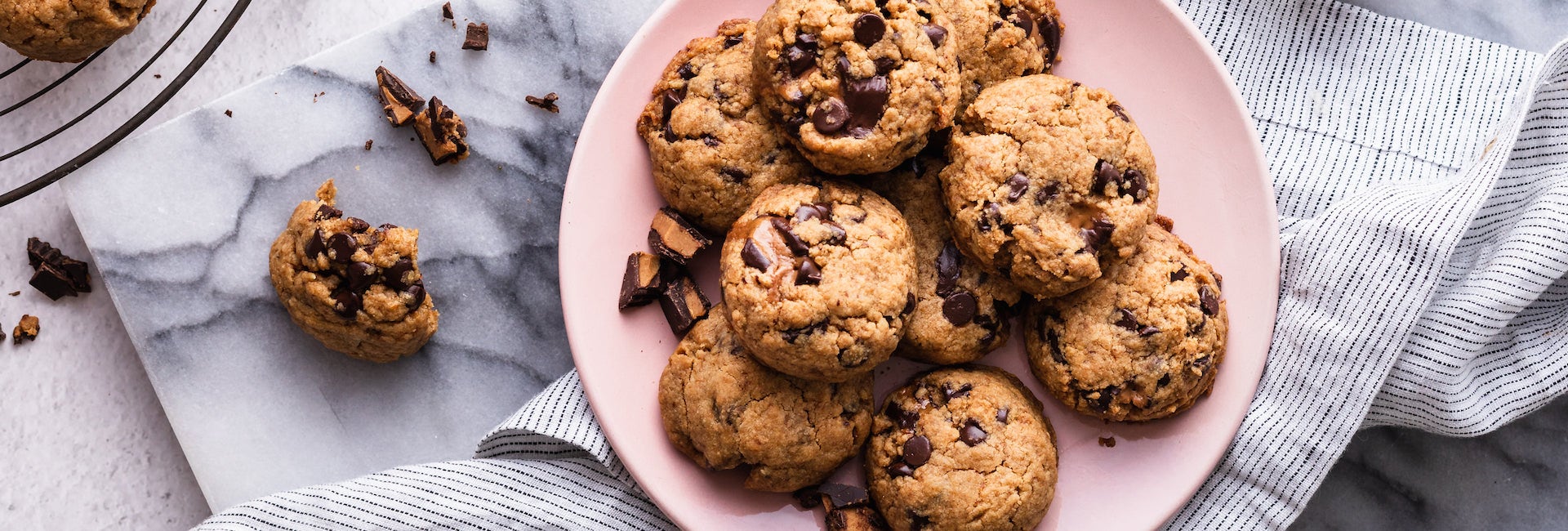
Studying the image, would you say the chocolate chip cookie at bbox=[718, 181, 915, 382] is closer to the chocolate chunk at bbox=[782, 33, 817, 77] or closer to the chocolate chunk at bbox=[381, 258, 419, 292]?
the chocolate chunk at bbox=[782, 33, 817, 77]

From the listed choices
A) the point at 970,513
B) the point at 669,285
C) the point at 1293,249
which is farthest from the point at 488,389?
the point at 1293,249

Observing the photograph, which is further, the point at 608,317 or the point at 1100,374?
the point at 608,317

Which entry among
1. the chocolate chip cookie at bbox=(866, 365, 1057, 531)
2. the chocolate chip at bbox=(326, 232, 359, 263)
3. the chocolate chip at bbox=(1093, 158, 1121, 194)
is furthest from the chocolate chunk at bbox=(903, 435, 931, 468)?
the chocolate chip at bbox=(326, 232, 359, 263)

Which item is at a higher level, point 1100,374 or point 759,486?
point 1100,374

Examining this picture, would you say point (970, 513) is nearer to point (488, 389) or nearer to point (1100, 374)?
point (1100, 374)

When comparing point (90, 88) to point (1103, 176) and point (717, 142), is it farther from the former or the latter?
point (1103, 176)
